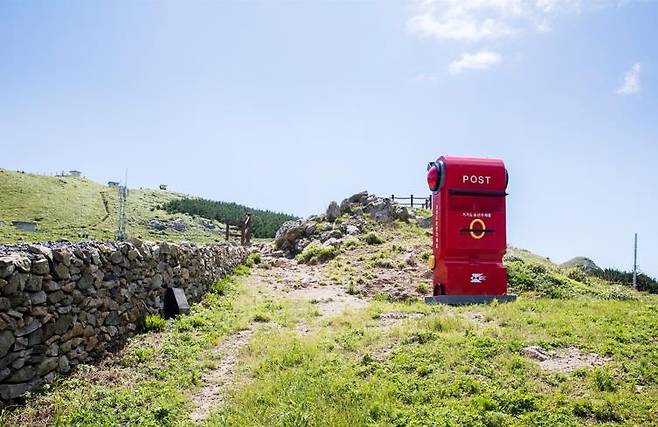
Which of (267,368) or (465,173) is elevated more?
(465,173)

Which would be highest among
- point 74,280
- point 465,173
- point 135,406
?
point 465,173

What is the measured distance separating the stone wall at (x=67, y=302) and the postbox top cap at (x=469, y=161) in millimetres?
7252

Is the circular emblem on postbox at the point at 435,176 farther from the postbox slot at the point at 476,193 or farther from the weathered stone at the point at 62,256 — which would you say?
the weathered stone at the point at 62,256

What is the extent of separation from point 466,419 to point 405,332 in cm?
332

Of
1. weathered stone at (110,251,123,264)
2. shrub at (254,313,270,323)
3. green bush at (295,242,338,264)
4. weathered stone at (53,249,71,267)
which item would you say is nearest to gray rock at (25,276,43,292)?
weathered stone at (53,249,71,267)

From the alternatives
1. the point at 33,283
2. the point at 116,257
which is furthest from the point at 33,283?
the point at 116,257

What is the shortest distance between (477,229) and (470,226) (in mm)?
206

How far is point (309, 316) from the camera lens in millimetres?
11727

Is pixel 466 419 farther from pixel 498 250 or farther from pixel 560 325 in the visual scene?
pixel 498 250

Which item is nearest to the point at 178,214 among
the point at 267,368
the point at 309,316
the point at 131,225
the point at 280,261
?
the point at 131,225

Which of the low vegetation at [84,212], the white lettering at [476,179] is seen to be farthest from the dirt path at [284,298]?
the low vegetation at [84,212]

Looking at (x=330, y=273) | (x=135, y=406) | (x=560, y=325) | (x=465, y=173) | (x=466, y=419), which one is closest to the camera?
(x=466, y=419)

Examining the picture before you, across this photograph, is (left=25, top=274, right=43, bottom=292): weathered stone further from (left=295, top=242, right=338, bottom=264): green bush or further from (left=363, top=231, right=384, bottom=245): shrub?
(left=363, top=231, right=384, bottom=245): shrub

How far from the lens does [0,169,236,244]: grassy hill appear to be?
41.6m
